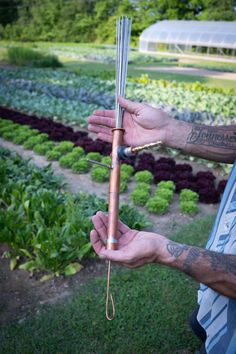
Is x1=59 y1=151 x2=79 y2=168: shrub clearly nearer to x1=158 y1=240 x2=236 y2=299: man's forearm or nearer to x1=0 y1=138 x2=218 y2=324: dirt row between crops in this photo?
x1=0 y1=138 x2=218 y2=324: dirt row between crops

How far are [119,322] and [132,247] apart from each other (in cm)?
189

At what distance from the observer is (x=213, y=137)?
2.25m

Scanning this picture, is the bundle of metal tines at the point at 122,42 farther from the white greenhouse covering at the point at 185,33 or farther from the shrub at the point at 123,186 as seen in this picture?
the white greenhouse covering at the point at 185,33

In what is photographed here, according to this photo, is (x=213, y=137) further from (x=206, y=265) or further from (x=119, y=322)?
(x=119, y=322)

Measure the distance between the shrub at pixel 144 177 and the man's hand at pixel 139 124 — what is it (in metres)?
3.64

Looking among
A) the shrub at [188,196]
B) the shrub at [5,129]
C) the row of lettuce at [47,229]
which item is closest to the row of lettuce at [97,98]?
the shrub at [5,129]

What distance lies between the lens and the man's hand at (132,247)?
1570 mm

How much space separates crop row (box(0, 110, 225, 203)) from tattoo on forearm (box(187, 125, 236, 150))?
3.38 metres

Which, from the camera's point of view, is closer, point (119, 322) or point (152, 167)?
point (119, 322)

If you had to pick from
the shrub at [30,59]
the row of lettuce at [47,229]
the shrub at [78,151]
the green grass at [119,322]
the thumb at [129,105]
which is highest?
the thumb at [129,105]

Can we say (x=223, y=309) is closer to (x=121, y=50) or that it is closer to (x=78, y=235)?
(x=121, y=50)

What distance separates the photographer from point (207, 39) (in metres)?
25.2

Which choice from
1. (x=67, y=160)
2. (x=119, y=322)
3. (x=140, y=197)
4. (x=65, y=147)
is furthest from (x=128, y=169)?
(x=119, y=322)

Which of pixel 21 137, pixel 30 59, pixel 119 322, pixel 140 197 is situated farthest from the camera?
pixel 30 59
